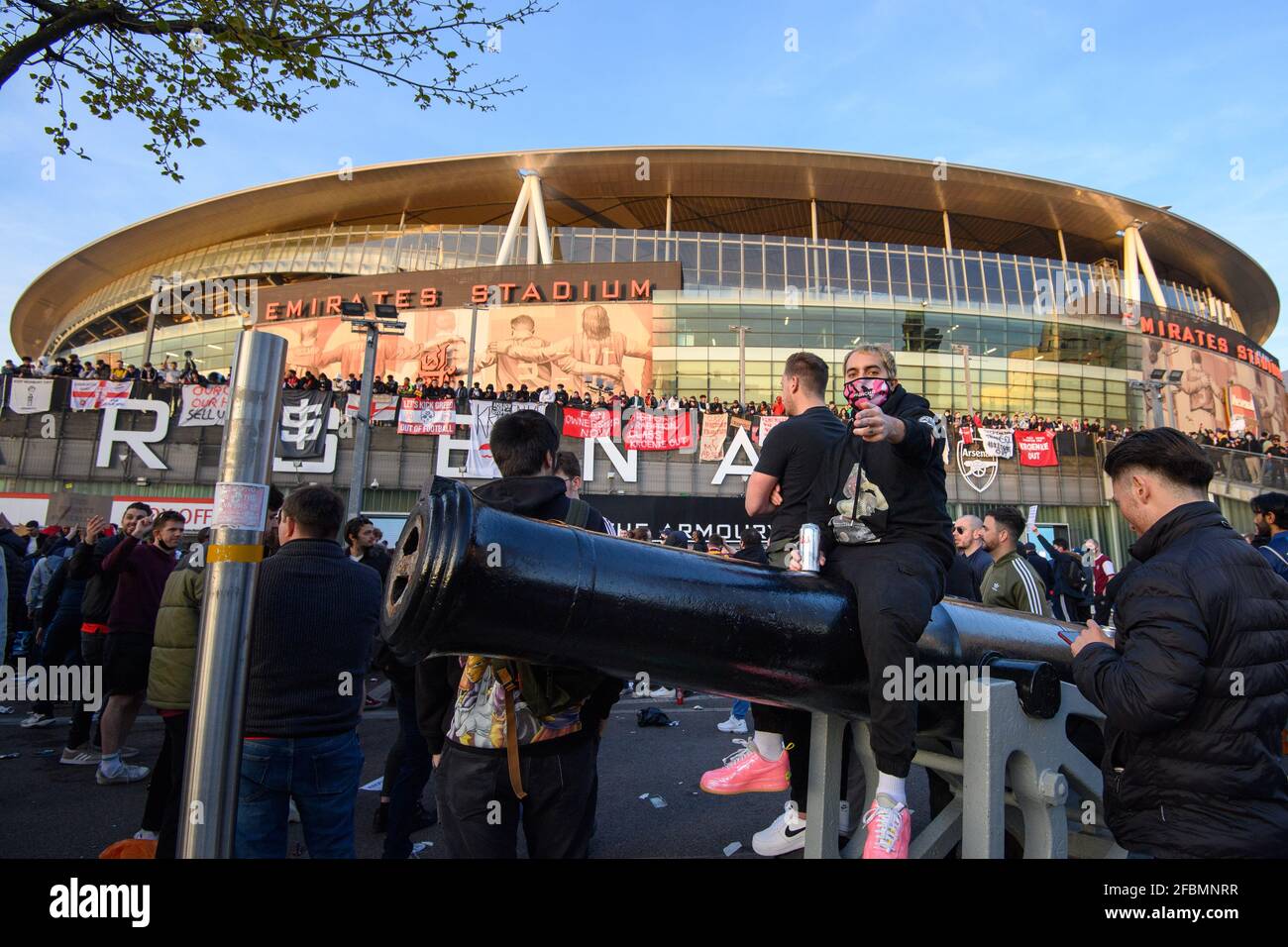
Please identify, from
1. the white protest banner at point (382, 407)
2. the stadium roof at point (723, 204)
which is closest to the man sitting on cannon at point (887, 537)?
the white protest banner at point (382, 407)

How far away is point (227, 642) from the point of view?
1922 millimetres

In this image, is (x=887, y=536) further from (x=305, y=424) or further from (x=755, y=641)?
(x=305, y=424)

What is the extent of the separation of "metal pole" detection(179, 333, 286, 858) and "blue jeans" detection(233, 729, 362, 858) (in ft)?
3.24

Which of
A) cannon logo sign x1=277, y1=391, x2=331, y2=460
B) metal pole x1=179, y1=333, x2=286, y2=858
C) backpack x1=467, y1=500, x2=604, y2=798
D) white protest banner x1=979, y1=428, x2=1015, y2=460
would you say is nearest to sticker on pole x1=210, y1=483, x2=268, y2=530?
metal pole x1=179, y1=333, x2=286, y2=858

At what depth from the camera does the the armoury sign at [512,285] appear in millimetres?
33719

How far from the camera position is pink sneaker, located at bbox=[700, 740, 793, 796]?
9.92 ft

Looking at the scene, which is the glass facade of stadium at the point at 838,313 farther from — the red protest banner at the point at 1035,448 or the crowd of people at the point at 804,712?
the crowd of people at the point at 804,712

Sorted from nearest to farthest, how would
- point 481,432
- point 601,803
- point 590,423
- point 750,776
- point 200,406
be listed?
point 750,776
point 601,803
point 200,406
point 481,432
point 590,423

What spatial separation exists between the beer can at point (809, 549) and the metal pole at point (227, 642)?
5.57 ft

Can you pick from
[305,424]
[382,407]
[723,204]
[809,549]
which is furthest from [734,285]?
[809,549]

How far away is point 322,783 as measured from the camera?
296cm

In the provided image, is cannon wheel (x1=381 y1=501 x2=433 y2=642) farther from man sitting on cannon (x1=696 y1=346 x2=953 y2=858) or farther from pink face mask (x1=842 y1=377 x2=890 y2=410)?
pink face mask (x1=842 y1=377 x2=890 y2=410)

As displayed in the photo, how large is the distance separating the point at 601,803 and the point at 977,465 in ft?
76.7
